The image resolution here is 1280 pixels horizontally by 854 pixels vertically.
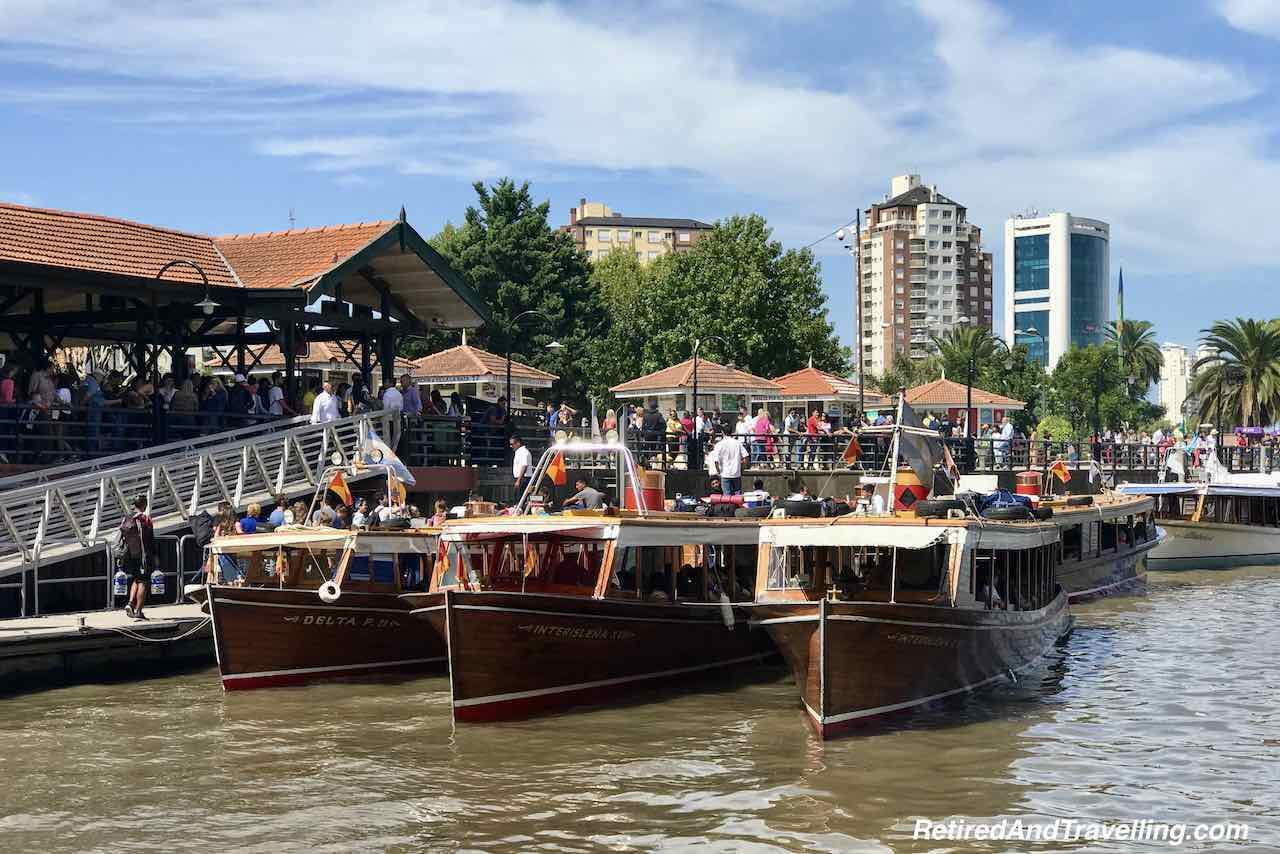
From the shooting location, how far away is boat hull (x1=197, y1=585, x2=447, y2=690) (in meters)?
21.1

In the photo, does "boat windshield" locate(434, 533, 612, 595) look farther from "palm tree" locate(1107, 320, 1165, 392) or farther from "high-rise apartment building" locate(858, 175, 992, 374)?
"high-rise apartment building" locate(858, 175, 992, 374)

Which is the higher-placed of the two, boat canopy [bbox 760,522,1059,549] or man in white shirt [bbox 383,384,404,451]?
man in white shirt [bbox 383,384,404,451]

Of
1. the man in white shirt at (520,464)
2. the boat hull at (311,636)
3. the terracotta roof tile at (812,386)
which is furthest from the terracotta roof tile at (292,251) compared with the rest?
the terracotta roof tile at (812,386)

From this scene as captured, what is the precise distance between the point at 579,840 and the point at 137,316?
18.3 metres

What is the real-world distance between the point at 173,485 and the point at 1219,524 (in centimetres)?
3015

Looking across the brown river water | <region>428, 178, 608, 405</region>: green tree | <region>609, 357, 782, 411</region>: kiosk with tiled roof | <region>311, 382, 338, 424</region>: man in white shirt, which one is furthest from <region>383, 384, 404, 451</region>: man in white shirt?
<region>428, 178, 608, 405</region>: green tree

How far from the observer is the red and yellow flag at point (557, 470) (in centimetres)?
2169

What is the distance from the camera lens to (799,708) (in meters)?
20.0

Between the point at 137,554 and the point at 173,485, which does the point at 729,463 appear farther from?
the point at 137,554

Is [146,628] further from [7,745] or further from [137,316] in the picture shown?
[137,316]

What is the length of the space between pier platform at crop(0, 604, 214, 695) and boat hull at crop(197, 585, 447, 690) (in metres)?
0.88

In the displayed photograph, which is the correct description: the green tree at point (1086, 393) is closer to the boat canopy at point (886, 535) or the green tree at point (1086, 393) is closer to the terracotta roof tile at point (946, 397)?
the terracotta roof tile at point (946, 397)

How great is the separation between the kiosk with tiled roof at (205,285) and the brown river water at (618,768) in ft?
28.2

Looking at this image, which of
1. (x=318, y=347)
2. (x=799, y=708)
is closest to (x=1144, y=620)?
(x=799, y=708)
